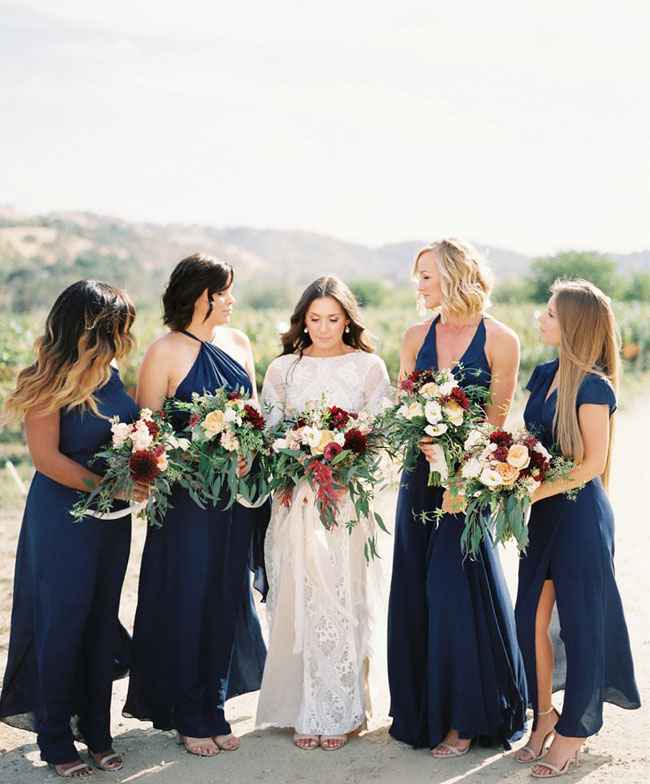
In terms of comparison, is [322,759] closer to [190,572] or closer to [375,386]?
[190,572]

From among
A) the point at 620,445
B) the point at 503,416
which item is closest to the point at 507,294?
the point at 620,445

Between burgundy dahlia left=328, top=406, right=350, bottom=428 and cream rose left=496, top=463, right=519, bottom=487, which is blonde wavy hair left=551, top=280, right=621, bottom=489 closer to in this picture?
cream rose left=496, top=463, right=519, bottom=487

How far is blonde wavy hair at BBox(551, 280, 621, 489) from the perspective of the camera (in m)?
4.72

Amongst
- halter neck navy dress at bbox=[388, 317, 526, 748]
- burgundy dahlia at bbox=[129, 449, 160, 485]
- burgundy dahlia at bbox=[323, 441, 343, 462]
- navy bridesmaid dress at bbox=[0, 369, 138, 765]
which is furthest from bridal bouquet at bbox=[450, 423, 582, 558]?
navy bridesmaid dress at bbox=[0, 369, 138, 765]

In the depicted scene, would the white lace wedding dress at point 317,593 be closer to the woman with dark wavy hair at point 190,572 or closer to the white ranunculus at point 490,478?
the woman with dark wavy hair at point 190,572

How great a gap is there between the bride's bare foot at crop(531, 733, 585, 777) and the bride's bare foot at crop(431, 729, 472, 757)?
0.40m

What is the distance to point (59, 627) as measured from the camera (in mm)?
4777

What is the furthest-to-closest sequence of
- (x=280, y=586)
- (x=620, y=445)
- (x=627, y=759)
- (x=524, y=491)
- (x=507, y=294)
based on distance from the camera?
(x=507, y=294)
(x=620, y=445)
(x=280, y=586)
(x=627, y=759)
(x=524, y=491)

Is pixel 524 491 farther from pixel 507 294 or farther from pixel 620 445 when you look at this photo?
pixel 507 294

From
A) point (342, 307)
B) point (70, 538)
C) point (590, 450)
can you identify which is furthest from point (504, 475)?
point (70, 538)

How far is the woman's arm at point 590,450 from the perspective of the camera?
4.68 m

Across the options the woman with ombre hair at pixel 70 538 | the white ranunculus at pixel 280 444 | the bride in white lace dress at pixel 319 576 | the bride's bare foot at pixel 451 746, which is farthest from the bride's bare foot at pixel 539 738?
the woman with ombre hair at pixel 70 538

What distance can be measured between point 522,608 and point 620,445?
466 inches

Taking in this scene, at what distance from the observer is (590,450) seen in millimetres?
4684
